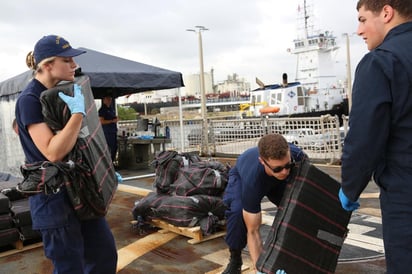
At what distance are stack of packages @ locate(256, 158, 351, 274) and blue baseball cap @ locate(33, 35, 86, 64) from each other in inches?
65.5

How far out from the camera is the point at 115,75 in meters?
7.84

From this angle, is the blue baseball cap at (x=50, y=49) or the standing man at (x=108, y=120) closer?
the blue baseball cap at (x=50, y=49)

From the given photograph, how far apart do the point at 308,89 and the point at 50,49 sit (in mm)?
29954

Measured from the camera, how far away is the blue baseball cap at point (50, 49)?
2.39m

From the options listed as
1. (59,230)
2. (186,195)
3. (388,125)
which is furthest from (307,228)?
(186,195)

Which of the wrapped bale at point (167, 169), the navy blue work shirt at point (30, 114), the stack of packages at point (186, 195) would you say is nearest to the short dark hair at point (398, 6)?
the navy blue work shirt at point (30, 114)

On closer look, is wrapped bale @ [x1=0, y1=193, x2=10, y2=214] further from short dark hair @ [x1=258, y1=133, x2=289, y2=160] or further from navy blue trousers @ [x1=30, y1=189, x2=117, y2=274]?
short dark hair @ [x1=258, y1=133, x2=289, y2=160]

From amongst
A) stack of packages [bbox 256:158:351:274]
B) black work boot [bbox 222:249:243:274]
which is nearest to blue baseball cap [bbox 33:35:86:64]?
stack of packages [bbox 256:158:351:274]

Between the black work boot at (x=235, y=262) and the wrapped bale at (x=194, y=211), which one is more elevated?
the wrapped bale at (x=194, y=211)

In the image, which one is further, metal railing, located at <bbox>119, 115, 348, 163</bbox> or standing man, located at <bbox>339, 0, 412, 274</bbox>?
metal railing, located at <bbox>119, 115, 348, 163</bbox>

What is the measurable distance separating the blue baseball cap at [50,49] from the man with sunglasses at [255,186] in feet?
4.49

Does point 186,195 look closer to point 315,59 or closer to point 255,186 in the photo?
point 255,186

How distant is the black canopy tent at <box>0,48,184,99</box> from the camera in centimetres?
769

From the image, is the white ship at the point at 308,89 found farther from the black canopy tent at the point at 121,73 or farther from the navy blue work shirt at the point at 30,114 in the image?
the navy blue work shirt at the point at 30,114
